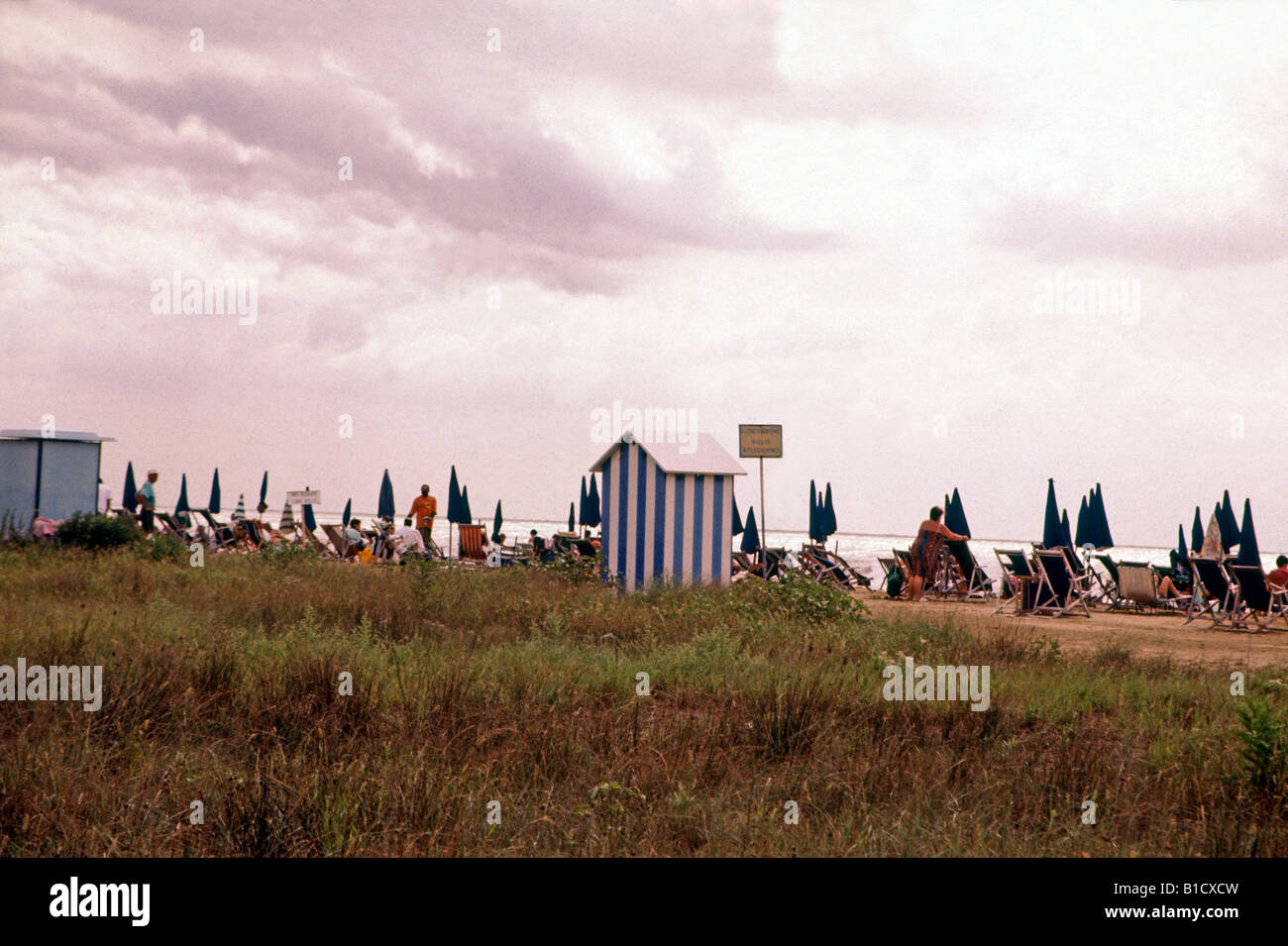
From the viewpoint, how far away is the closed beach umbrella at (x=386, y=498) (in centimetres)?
2508

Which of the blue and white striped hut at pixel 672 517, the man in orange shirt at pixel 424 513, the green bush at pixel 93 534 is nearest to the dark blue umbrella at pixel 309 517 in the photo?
the man in orange shirt at pixel 424 513

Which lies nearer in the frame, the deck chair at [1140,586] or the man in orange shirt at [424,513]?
the deck chair at [1140,586]

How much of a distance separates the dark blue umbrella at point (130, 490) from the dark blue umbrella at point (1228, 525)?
25807 mm

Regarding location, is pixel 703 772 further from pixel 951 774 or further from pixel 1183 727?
pixel 1183 727

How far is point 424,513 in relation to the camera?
20.1 metres

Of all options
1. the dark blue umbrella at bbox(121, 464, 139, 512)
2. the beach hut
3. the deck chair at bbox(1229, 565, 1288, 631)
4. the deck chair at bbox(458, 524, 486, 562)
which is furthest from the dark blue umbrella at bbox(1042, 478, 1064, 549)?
the dark blue umbrella at bbox(121, 464, 139, 512)

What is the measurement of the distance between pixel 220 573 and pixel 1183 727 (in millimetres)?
10524

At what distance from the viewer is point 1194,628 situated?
480 inches

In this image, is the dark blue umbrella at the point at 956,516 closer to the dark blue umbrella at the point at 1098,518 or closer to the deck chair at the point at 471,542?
the dark blue umbrella at the point at 1098,518

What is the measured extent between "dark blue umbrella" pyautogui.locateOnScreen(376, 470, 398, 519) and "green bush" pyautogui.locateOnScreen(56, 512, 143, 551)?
9540 millimetres

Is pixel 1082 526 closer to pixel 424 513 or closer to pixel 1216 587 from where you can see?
pixel 1216 587

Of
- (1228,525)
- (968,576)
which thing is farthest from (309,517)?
(1228,525)

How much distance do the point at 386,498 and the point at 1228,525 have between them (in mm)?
18512

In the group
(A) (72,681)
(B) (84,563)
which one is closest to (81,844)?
(A) (72,681)
